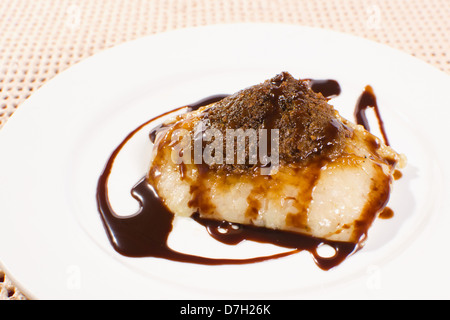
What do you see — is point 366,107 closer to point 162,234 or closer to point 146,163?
point 146,163

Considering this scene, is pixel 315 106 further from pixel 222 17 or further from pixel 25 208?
pixel 222 17

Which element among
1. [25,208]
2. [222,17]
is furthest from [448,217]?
[222,17]

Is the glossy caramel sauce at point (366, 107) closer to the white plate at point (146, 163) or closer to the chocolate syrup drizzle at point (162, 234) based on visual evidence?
the white plate at point (146, 163)

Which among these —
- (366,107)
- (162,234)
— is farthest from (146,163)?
(366,107)

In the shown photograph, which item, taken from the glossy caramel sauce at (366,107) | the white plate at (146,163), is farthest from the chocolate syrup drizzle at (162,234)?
the glossy caramel sauce at (366,107)

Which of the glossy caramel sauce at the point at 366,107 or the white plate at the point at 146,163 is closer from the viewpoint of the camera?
the white plate at the point at 146,163

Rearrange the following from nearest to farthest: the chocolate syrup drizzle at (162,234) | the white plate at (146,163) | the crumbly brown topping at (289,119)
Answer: the white plate at (146,163) < the chocolate syrup drizzle at (162,234) < the crumbly brown topping at (289,119)

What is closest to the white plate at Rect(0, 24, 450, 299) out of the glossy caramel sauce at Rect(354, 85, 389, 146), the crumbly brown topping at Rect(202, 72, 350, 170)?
the glossy caramel sauce at Rect(354, 85, 389, 146)
